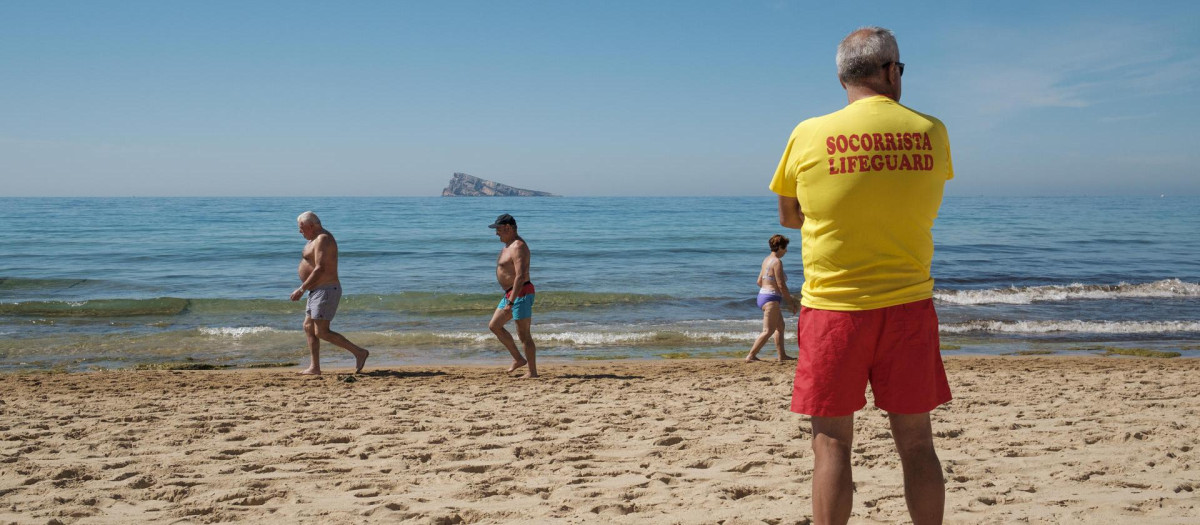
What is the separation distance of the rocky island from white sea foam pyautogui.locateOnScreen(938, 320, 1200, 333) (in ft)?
335

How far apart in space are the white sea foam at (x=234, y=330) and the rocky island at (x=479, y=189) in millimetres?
100819

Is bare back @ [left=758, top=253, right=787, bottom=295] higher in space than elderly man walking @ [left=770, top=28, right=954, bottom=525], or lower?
lower

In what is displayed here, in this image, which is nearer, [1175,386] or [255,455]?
[255,455]

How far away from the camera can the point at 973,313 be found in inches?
553

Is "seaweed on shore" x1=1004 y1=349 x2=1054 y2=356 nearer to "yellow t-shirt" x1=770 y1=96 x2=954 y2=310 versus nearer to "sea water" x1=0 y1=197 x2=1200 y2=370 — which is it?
"sea water" x1=0 y1=197 x2=1200 y2=370

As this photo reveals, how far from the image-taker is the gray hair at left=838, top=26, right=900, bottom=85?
2295 millimetres

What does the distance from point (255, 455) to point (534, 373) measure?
3.76 metres

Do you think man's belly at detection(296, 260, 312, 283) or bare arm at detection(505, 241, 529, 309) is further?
man's belly at detection(296, 260, 312, 283)

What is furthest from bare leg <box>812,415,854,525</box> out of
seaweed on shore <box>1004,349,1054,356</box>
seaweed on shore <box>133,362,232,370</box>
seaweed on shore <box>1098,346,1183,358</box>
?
seaweed on shore <box>1098,346,1183,358</box>

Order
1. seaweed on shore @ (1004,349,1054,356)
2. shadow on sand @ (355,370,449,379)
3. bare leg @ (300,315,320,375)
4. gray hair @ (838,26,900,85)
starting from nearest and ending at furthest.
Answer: gray hair @ (838,26,900,85) → bare leg @ (300,315,320,375) → shadow on sand @ (355,370,449,379) → seaweed on shore @ (1004,349,1054,356)

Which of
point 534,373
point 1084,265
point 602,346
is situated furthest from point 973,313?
point 1084,265

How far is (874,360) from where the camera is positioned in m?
2.27

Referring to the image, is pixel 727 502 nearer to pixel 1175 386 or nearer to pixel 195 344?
pixel 1175 386

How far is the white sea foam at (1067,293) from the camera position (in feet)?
51.4
